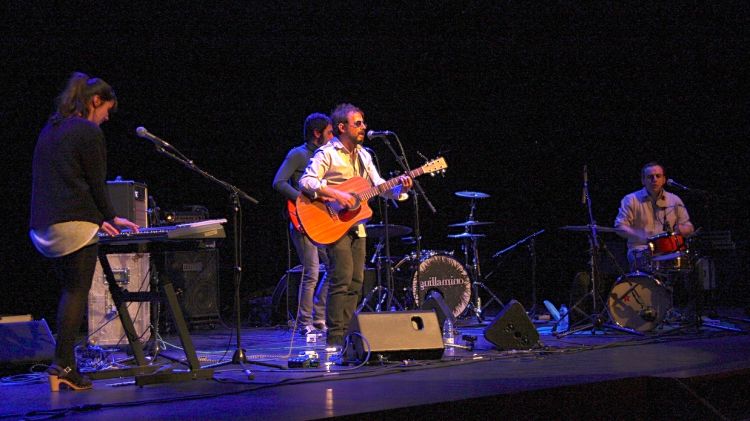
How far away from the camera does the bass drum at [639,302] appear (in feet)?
22.7

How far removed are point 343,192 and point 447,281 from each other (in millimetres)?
3299

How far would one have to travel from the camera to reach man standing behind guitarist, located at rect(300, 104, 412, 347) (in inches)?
213

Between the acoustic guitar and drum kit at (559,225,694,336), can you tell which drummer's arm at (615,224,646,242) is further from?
A: the acoustic guitar

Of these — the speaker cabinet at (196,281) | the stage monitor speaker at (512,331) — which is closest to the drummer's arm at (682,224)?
the stage monitor speaker at (512,331)

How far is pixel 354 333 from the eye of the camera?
15.8 feet

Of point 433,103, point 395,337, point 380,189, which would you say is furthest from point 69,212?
point 433,103

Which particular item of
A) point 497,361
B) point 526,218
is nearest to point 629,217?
point 526,218

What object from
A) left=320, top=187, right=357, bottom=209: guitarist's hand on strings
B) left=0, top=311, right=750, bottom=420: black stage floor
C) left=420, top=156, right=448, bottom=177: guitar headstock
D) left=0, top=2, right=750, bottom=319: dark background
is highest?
left=0, top=2, right=750, bottom=319: dark background

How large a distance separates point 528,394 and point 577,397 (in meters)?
0.33

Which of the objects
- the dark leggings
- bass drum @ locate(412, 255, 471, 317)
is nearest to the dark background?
bass drum @ locate(412, 255, 471, 317)

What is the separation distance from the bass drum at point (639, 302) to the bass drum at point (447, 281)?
188 centimetres

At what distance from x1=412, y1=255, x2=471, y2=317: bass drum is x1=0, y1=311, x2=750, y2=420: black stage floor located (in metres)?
3.01

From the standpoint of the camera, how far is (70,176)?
3.96 metres

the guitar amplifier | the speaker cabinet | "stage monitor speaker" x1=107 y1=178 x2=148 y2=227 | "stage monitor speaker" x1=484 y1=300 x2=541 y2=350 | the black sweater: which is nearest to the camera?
the black sweater
